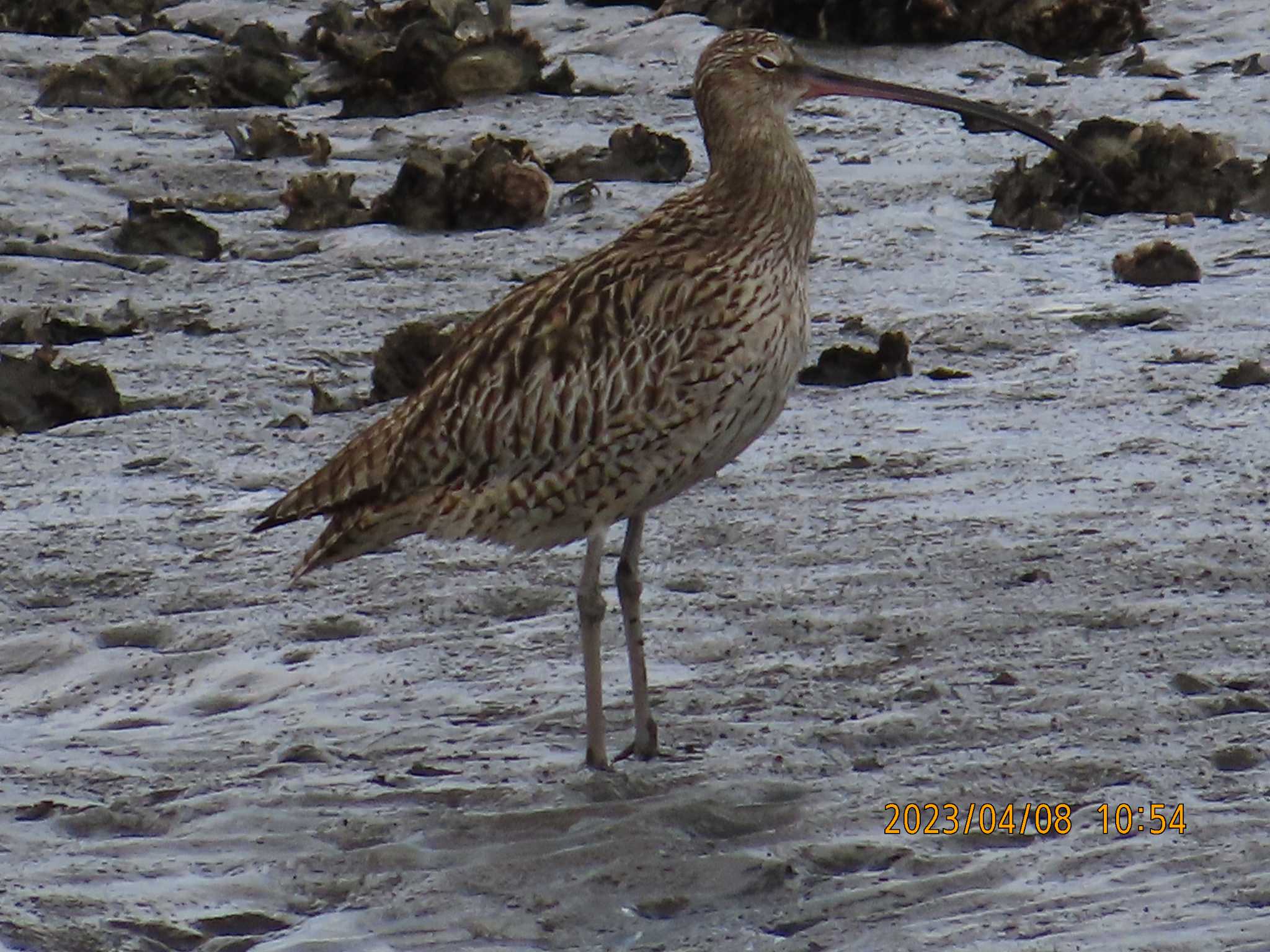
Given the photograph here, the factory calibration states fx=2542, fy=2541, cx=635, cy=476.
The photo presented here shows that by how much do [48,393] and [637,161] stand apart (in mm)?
2727

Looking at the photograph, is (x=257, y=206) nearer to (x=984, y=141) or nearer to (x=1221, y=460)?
(x=984, y=141)

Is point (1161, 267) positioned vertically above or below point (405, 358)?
above

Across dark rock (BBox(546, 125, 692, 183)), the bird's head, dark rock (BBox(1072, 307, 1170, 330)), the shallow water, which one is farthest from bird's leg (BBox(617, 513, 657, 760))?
dark rock (BBox(546, 125, 692, 183))

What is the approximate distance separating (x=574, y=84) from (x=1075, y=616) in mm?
5299

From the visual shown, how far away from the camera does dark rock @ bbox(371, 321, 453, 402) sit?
7520 mm

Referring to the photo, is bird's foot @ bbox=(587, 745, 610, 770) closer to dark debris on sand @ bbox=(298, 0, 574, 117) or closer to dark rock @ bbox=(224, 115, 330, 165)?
dark rock @ bbox=(224, 115, 330, 165)

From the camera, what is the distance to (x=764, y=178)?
5816mm

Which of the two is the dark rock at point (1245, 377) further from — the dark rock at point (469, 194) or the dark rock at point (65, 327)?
the dark rock at point (65, 327)

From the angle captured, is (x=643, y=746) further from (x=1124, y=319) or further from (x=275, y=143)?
(x=275, y=143)

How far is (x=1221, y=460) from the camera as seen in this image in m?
6.71

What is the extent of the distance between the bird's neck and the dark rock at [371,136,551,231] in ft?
9.68

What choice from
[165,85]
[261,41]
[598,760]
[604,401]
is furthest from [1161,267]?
[165,85]

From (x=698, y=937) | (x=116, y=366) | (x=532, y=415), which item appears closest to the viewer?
(x=698, y=937)

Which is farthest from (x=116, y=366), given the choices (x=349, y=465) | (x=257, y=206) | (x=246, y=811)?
(x=246, y=811)
